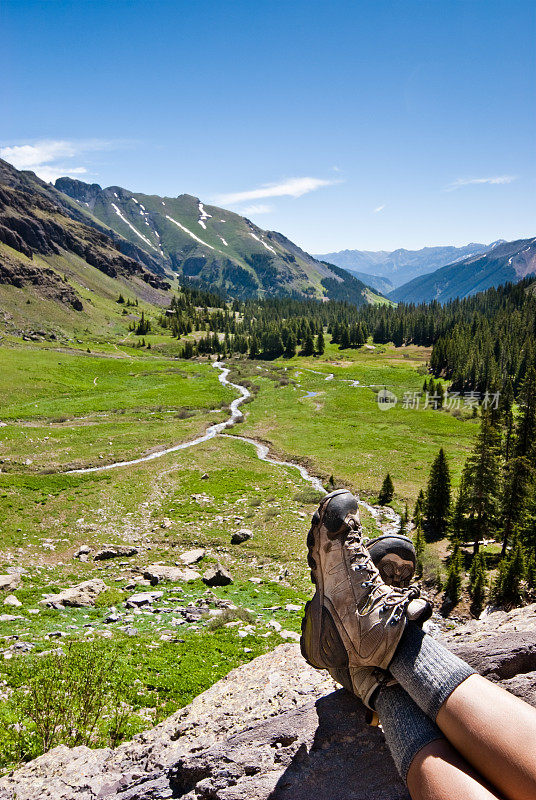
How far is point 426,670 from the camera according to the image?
3902mm

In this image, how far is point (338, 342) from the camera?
166 meters

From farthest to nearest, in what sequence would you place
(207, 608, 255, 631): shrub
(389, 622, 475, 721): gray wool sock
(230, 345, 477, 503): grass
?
1. (230, 345, 477, 503): grass
2. (207, 608, 255, 631): shrub
3. (389, 622, 475, 721): gray wool sock

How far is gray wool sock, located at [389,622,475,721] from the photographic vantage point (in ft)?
12.1

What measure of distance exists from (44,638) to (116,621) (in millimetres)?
2598

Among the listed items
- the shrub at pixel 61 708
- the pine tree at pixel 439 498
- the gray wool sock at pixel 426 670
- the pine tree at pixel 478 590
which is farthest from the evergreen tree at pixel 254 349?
the gray wool sock at pixel 426 670

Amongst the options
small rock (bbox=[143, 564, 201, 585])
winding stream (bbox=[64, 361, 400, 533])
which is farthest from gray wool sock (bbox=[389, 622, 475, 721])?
winding stream (bbox=[64, 361, 400, 533])

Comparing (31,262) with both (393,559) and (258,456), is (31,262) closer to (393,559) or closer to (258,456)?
(258,456)

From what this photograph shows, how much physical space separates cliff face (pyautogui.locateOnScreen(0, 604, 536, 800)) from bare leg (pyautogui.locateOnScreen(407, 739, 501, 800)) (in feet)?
3.18

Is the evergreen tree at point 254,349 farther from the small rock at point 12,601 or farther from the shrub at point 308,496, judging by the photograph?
the small rock at point 12,601

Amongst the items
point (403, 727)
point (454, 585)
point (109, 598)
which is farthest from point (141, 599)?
point (403, 727)

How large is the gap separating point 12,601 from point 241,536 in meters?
Answer: 13.1

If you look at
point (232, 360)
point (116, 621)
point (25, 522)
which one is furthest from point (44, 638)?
point (232, 360)

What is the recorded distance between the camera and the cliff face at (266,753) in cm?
434

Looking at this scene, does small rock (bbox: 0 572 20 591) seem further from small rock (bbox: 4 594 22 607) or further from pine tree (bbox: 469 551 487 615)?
pine tree (bbox: 469 551 487 615)
